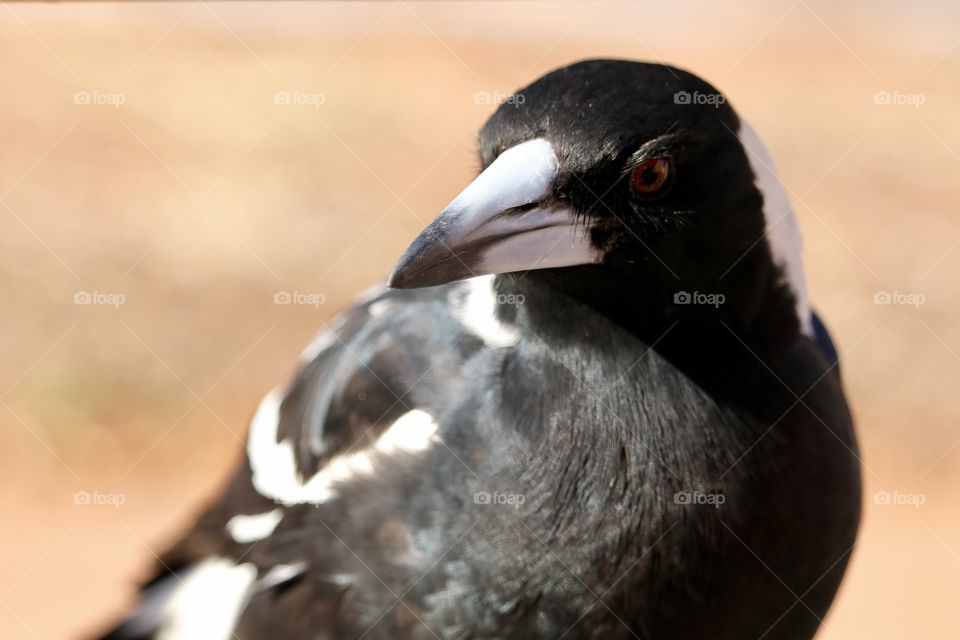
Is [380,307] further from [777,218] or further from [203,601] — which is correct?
[777,218]

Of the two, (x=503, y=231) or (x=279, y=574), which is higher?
(x=503, y=231)

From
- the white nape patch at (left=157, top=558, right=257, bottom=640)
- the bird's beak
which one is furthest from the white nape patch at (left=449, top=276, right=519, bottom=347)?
the white nape patch at (left=157, top=558, right=257, bottom=640)

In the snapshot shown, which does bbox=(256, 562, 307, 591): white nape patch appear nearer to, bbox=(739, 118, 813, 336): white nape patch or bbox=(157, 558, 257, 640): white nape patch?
bbox=(157, 558, 257, 640): white nape patch

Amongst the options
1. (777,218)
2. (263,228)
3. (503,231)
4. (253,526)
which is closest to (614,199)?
(503,231)

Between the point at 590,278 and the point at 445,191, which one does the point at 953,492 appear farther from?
the point at 590,278

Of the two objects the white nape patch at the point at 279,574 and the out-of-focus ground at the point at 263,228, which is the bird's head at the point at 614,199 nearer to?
the white nape patch at the point at 279,574

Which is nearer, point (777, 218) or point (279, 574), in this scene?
point (777, 218)

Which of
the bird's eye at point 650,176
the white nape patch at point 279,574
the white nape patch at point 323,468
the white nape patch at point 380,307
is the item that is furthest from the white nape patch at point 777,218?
the white nape patch at point 279,574
